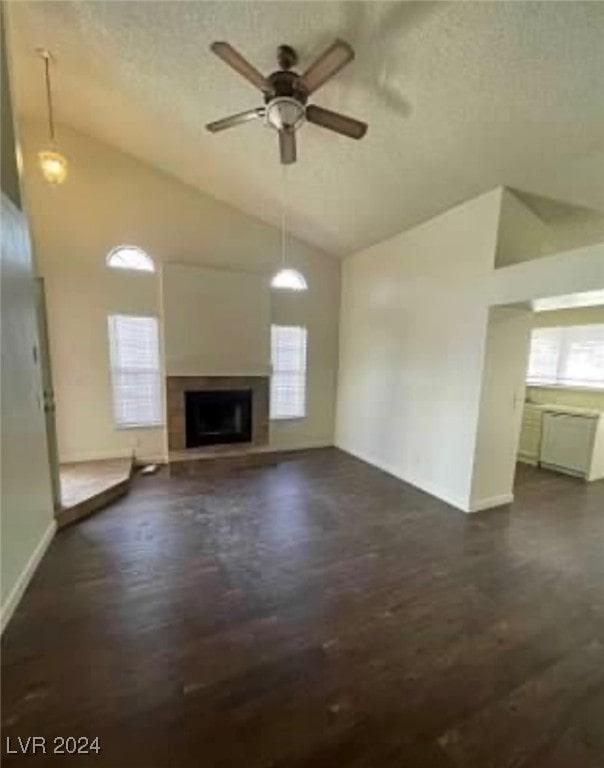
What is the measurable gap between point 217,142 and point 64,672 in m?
4.49

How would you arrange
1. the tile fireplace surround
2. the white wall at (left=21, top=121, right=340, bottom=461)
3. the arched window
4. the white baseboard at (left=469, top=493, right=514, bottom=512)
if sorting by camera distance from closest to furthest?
1. the white baseboard at (left=469, top=493, right=514, bottom=512)
2. the white wall at (left=21, top=121, right=340, bottom=461)
3. the arched window
4. the tile fireplace surround

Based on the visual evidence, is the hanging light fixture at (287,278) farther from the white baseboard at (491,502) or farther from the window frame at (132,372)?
the white baseboard at (491,502)

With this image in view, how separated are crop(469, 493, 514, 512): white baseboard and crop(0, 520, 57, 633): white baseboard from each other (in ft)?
12.5

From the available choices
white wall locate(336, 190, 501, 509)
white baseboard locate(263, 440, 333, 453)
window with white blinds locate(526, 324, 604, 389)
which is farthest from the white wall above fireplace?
window with white blinds locate(526, 324, 604, 389)

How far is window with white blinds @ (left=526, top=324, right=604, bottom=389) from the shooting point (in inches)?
207

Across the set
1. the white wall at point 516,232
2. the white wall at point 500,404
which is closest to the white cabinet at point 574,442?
the white wall at point 500,404

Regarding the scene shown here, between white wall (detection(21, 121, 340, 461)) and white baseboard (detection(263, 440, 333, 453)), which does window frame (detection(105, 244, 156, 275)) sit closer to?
white wall (detection(21, 121, 340, 461))

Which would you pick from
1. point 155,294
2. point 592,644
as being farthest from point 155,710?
point 155,294

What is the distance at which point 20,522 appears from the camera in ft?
7.97

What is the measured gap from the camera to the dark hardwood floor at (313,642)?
156 cm

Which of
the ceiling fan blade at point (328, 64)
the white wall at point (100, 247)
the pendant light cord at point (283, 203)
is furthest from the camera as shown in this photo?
the white wall at point (100, 247)

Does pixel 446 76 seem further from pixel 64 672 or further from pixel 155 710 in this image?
pixel 64 672

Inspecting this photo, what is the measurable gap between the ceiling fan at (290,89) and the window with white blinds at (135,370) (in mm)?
3105

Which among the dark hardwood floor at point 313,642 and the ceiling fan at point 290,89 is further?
the ceiling fan at point 290,89
